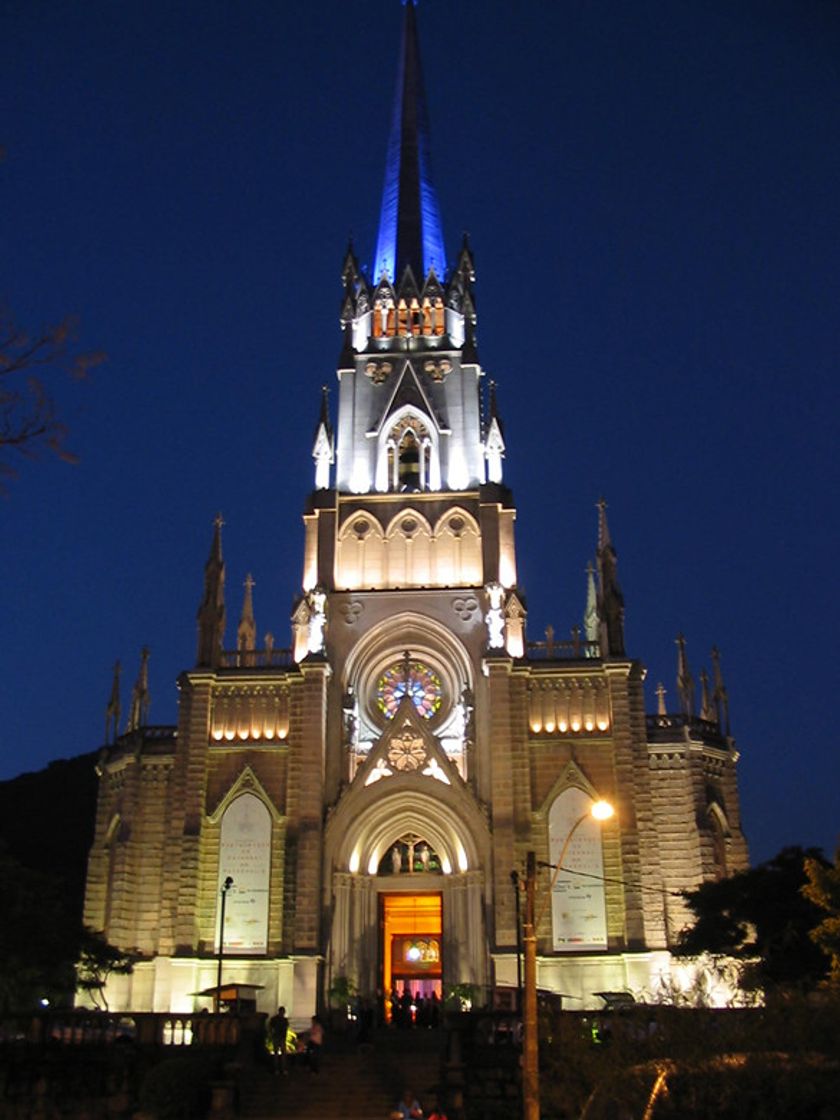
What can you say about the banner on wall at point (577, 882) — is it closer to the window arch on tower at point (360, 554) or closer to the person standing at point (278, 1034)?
the window arch on tower at point (360, 554)

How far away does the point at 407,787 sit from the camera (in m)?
39.9

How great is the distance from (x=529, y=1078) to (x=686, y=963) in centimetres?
2412

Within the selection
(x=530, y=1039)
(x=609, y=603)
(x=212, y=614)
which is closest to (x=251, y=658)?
(x=212, y=614)

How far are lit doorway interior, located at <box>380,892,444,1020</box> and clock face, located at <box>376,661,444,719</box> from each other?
656 centimetres

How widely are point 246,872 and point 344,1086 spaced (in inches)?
525

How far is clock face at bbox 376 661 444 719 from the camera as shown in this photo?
4291 cm

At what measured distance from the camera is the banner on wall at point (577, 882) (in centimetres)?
3844

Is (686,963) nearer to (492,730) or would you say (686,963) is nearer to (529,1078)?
(492,730)

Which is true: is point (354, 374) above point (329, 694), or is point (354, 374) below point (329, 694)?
above

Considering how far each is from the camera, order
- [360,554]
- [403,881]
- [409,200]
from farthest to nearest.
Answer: [409,200]
[360,554]
[403,881]

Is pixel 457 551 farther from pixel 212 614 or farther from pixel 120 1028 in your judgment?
pixel 120 1028

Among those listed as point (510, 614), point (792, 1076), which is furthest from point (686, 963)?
point (792, 1076)

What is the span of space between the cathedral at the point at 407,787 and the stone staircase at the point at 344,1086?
6774 millimetres

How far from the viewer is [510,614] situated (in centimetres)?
4259
